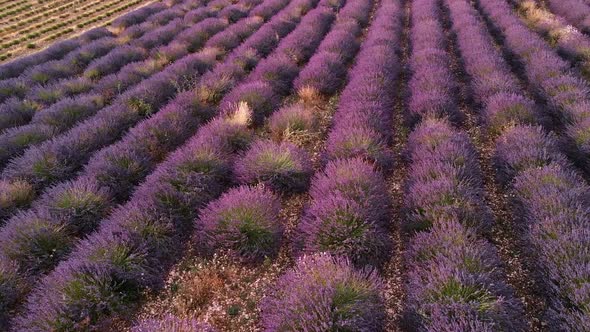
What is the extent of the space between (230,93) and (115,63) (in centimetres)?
380

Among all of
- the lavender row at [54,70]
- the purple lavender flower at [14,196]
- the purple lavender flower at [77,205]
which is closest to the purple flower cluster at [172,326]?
the purple lavender flower at [77,205]

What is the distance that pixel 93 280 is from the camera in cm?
332

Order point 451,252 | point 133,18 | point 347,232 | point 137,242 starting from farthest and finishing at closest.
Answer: point 133,18 < point 137,242 < point 347,232 < point 451,252

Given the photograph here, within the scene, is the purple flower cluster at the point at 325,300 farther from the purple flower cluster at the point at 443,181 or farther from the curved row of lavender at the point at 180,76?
the curved row of lavender at the point at 180,76

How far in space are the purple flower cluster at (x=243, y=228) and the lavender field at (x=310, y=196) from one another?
2cm

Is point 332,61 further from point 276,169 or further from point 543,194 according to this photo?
point 543,194

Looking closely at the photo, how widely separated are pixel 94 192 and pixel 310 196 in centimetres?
231

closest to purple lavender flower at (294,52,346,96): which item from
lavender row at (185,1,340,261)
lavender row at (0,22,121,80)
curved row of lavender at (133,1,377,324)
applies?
lavender row at (185,1,340,261)

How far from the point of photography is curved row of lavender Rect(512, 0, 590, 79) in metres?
7.32

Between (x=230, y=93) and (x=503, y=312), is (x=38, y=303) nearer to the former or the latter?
(x=503, y=312)

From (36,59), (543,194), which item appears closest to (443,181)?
(543,194)

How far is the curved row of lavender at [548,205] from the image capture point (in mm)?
2910

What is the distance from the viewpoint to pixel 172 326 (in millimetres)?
2934

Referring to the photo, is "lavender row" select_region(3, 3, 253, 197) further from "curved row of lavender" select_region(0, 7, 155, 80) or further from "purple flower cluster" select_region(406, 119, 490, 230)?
"curved row of lavender" select_region(0, 7, 155, 80)
